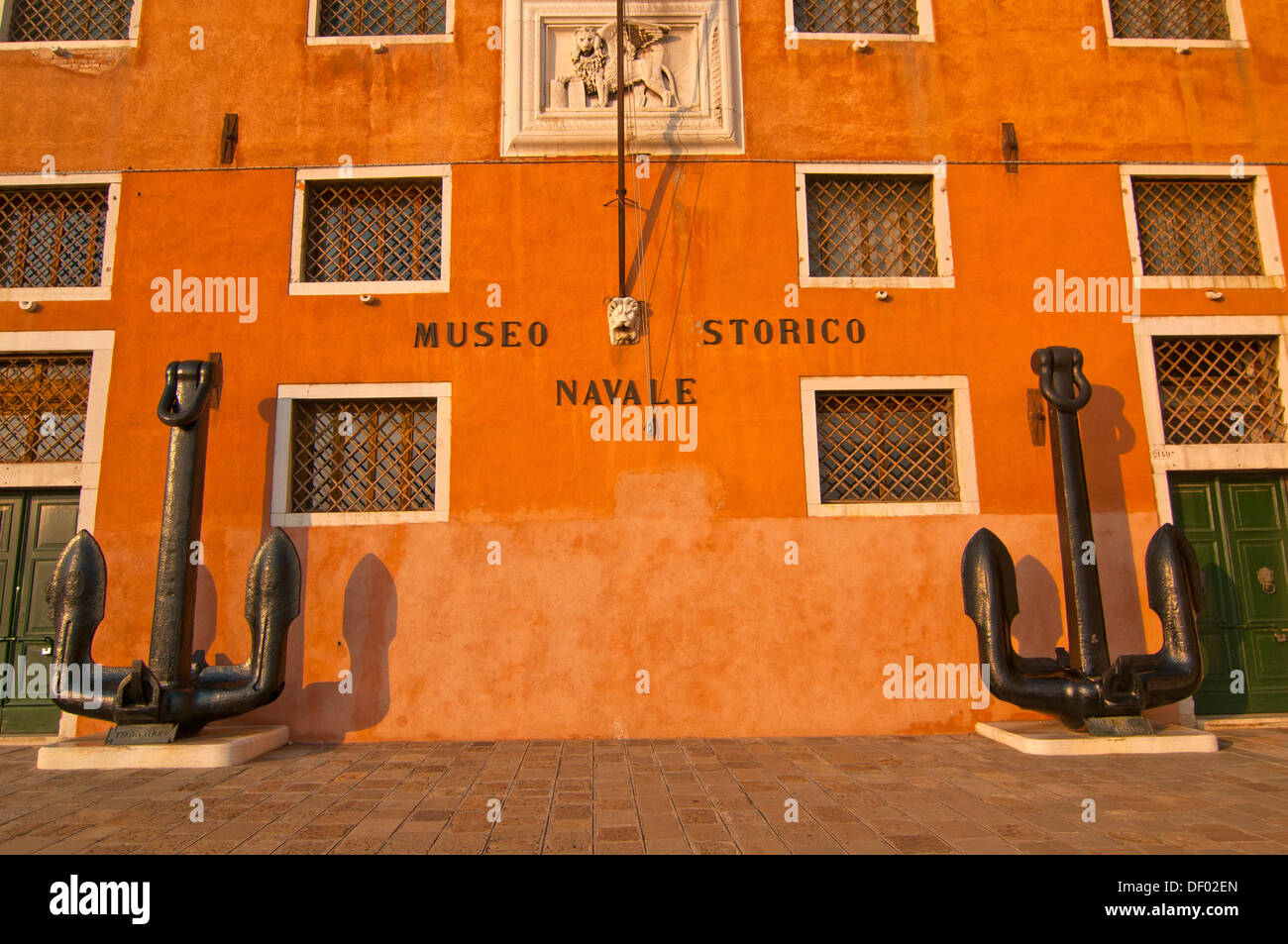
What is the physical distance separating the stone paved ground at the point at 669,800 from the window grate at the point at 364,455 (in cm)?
200

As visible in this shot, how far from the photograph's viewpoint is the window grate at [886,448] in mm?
6535

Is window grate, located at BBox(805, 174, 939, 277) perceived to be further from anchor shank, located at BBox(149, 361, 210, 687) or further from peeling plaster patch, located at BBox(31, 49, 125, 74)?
peeling plaster patch, located at BBox(31, 49, 125, 74)

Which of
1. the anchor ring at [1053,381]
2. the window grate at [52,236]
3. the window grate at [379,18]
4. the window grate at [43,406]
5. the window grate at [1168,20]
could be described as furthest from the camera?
the window grate at [1168,20]

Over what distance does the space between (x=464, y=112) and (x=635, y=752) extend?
5706 millimetres

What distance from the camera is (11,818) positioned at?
4.10 m

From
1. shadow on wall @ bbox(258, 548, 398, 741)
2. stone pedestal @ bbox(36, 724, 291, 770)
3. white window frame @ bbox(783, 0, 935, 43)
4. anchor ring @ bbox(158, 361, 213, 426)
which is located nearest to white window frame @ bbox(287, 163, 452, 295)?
anchor ring @ bbox(158, 361, 213, 426)

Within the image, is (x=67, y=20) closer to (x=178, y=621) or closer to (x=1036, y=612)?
(x=178, y=621)

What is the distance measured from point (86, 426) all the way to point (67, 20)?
13.4 ft

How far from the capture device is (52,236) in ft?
22.6

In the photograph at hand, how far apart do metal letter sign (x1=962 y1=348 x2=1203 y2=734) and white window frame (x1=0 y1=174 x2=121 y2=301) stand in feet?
24.8

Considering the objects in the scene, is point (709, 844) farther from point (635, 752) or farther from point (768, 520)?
point (768, 520)

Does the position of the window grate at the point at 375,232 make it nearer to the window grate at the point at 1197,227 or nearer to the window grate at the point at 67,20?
the window grate at the point at 67,20

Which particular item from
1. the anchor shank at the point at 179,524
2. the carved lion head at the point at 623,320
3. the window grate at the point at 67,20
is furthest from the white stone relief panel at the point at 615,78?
the window grate at the point at 67,20

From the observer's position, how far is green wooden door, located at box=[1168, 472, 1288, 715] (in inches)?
252
